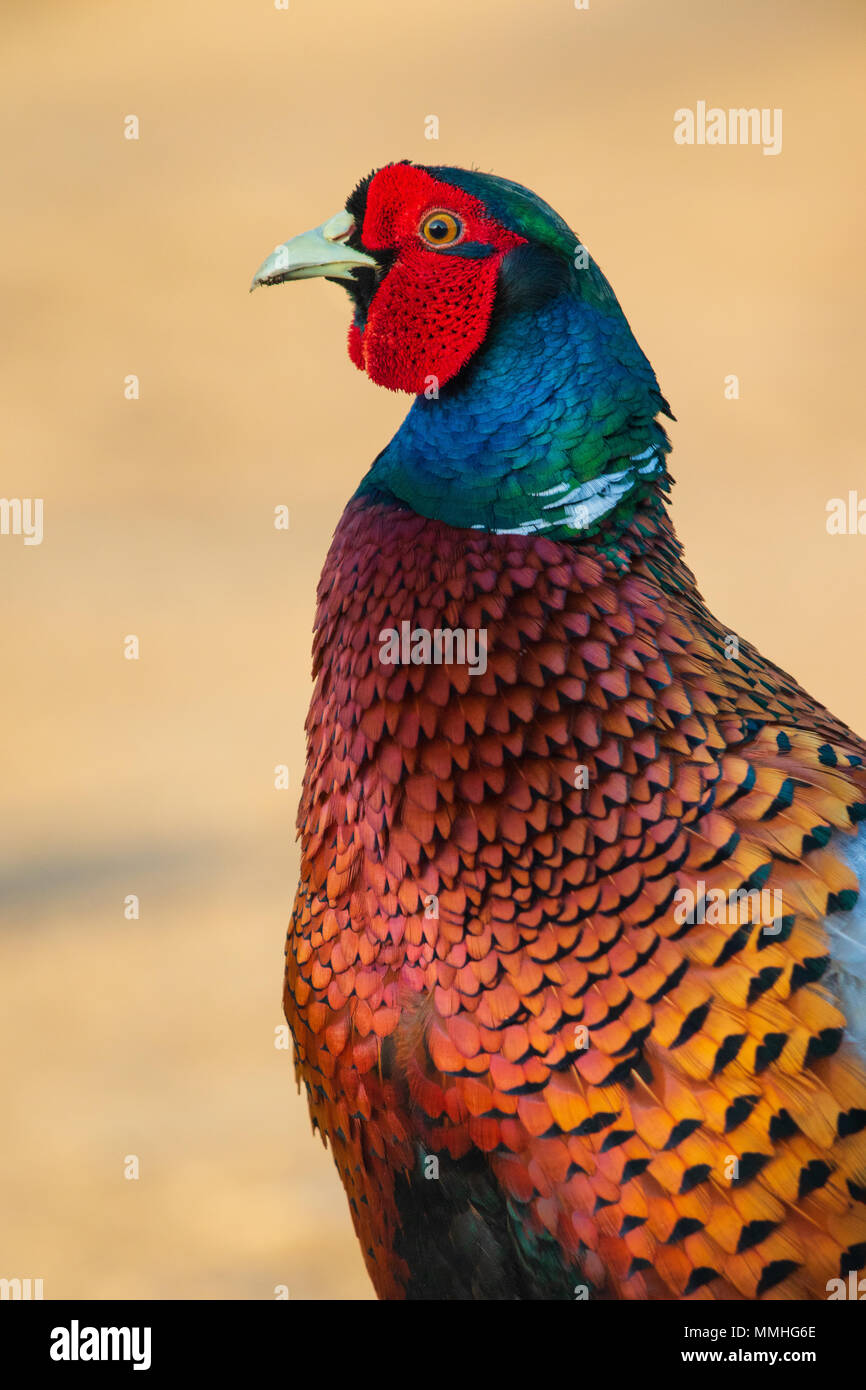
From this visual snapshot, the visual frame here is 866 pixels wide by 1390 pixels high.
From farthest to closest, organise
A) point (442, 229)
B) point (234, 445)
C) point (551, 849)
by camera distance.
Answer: point (234, 445)
point (442, 229)
point (551, 849)

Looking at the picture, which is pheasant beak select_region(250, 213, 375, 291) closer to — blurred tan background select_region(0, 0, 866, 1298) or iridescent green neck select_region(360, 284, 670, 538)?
iridescent green neck select_region(360, 284, 670, 538)

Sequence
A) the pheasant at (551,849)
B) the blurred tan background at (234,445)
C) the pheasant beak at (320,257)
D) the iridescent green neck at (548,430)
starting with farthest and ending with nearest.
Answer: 1. the blurred tan background at (234,445)
2. the pheasant beak at (320,257)
3. the iridescent green neck at (548,430)
4. the pheasant at (551,849)

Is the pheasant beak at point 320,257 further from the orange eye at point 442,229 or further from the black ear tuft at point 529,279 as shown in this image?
the black ear tuft at point 529,279

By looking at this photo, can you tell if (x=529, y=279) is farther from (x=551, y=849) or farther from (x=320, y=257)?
(x=551, y=849)

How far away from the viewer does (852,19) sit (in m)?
12.3

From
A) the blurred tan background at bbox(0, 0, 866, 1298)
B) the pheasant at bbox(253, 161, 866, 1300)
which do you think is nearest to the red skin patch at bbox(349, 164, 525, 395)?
→ the pheasant at bbox(253, 161, 866, 1300)

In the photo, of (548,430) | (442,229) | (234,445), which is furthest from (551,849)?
(234,445)

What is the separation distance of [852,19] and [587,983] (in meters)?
12.1

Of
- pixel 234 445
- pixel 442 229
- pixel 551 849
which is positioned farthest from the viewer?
pixel 234 445

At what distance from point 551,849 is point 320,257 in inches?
38.6

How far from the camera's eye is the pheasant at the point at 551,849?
82.7 inches

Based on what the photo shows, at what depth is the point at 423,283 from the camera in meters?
2.33

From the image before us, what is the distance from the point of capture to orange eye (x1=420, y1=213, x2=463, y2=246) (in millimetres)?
2314

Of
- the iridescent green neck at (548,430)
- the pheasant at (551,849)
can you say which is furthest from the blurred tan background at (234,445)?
the iridescent green neck at (548,430)
